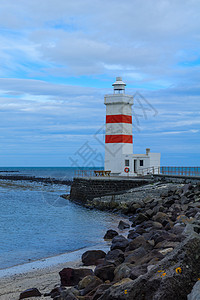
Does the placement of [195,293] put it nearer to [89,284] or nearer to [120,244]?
[89,284]

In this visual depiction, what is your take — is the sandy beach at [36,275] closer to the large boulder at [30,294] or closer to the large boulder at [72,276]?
the large boulder at [30,294]

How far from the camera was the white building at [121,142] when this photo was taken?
2448 centimetres

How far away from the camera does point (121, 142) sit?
2448 centimetres

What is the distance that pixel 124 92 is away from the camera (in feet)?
84.4

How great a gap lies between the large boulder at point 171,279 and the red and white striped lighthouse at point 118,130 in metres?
20.1

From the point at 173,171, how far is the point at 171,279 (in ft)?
67.4

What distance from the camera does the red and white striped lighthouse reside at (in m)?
24.5

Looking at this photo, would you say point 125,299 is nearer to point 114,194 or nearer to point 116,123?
point 114,194

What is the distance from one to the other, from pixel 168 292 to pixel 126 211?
1452cm

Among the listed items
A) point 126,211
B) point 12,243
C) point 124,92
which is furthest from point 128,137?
→ point 12,243

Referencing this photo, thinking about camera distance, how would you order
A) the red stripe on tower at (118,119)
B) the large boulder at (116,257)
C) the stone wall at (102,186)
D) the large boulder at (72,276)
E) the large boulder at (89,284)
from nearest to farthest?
the large boulder at (89,284) → the large boulder at (72,276) → the large boulder at (116,257) → the stone wall at (102,186) → the red stripe on tower at (118,119)

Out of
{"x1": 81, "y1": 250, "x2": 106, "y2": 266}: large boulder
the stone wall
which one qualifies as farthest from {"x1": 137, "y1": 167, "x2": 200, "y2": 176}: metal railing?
{"x1": 81, "y1": 250, "x2": 106, "y2": 266}: large boulder

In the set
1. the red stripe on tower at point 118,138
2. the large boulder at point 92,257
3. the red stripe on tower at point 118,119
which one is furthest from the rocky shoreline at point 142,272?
the red stripe on tower at point 118,119

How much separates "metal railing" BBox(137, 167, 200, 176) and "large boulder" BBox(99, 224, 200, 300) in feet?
58.5
